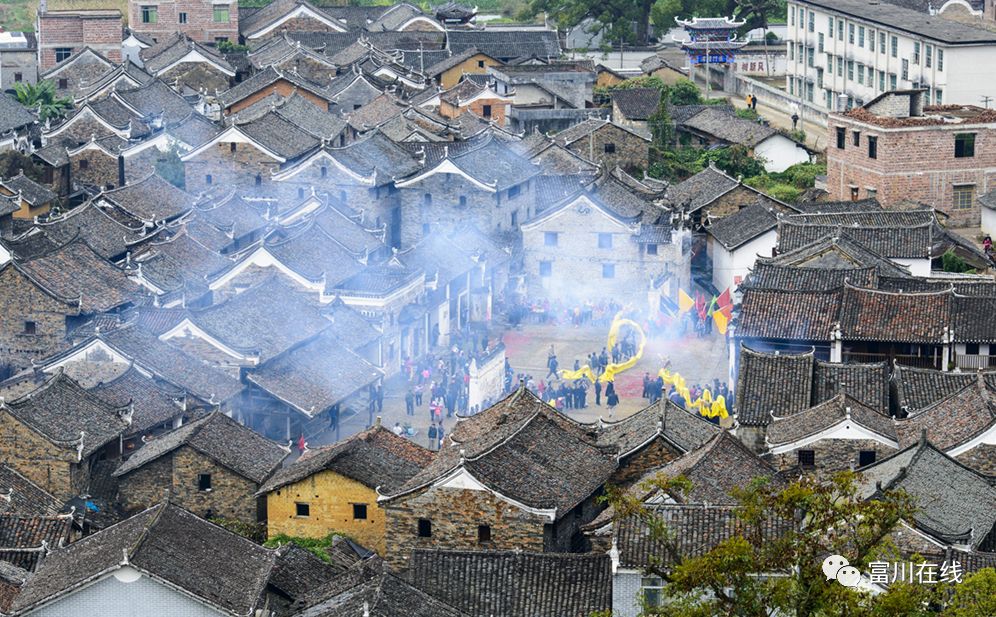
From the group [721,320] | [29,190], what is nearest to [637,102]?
[29,190]

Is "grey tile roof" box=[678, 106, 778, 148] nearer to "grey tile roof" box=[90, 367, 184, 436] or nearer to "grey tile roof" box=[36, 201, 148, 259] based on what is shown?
"grey tile roof" box=[36, 201, 148, 259]

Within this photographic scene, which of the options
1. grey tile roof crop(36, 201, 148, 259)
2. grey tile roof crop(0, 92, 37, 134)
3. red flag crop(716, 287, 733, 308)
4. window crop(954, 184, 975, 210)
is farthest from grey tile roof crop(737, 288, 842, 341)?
grey tile roof crop(0, 92, 37, 134)

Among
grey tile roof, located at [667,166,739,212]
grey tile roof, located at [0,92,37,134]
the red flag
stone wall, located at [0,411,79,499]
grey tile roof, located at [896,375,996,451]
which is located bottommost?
grey tile roof, located at [0,92,37,134]

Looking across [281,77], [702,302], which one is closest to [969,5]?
[281,77]

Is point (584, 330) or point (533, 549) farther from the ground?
point (533, 549)

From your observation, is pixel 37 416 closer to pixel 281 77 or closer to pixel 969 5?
pixel 281 77

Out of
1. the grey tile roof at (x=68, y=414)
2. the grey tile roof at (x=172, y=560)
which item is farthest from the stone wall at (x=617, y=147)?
the grey tile roof at (x=172, y=560)
